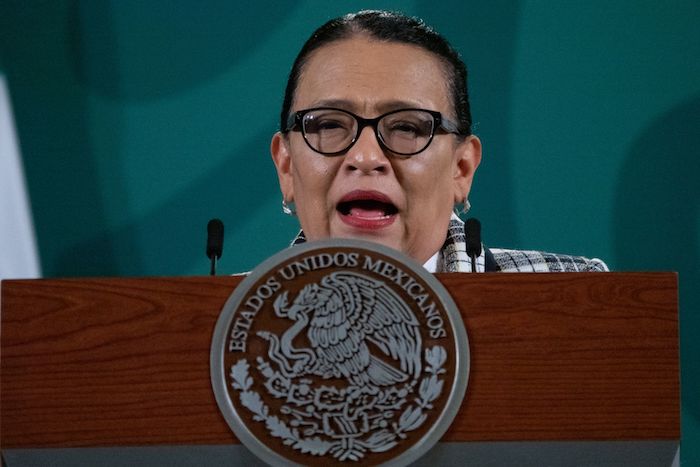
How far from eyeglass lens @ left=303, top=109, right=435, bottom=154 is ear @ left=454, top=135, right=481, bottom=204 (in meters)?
0.16

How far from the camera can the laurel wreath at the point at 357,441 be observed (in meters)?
0.84

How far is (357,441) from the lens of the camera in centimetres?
84

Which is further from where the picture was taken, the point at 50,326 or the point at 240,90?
the point at 240,90

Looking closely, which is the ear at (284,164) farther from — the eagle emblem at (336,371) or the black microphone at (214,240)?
the eagle emblem at (336,371)

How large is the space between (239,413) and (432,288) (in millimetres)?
221

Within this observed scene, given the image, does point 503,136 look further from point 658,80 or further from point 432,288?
point 432,288

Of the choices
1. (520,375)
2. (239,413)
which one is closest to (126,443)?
(239,413)

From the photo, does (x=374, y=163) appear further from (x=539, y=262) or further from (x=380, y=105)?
(x=539, y=262)

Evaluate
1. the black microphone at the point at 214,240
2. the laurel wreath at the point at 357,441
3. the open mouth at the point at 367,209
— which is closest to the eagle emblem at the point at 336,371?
the laurel wreath at the point at 357,441

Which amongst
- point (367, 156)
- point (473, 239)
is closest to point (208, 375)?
point (473, 239)

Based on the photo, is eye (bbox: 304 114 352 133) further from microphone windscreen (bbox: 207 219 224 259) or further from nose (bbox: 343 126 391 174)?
microphone windscreen (bbox: 207 219 224 259)

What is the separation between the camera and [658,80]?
7.14 ft

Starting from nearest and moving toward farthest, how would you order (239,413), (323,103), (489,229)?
(239,413), (323,103), (489,229)

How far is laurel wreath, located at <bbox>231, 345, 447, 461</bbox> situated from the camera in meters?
0.84
